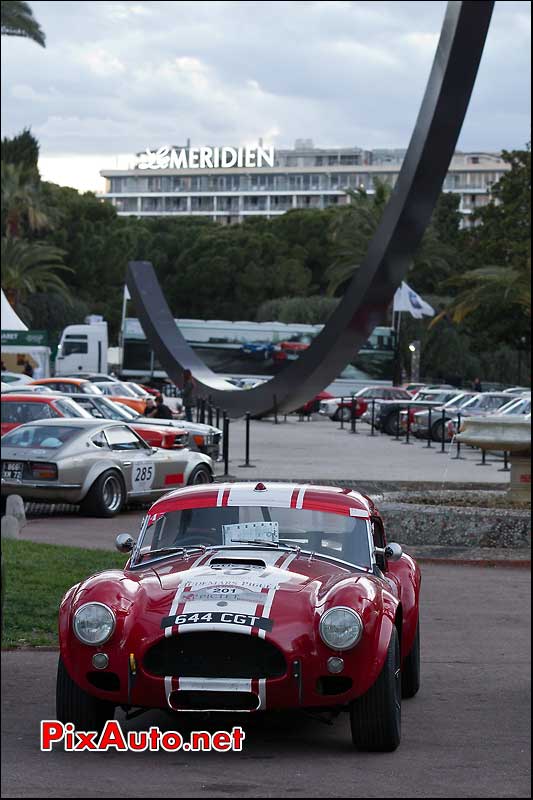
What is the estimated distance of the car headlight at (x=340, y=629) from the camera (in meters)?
6.19

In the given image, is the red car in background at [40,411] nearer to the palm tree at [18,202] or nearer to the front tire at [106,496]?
the front tire at [106,496]

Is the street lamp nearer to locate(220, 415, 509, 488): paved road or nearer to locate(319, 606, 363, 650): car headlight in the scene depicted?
locate(220, 415, 509, 488): paved road

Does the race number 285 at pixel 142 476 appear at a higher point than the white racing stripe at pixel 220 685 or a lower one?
lower

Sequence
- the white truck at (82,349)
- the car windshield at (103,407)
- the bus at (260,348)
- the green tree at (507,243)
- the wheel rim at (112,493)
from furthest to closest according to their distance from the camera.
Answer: the white truck at (82,349) → the bus at (260,348) → the green tree at (507,243) → the car windshield at (103,407) → the wheel rim at (112,493)

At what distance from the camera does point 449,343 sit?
72312 millimetres

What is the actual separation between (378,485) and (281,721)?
13.9m

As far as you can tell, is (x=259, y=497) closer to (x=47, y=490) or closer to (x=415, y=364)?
(x=47, y=490)

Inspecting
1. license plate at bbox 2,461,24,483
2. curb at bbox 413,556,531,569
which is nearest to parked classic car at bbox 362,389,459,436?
license plate at bbox 2,461,24,483

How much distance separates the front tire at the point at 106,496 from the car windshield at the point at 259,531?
32.9 ft

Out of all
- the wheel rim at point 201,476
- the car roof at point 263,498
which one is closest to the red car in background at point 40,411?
the wheel rim at point 201,476

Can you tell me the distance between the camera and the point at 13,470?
17609 mm

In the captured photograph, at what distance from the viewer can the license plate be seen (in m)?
17.5

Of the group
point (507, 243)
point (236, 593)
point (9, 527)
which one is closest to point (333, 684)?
point (236, 593)

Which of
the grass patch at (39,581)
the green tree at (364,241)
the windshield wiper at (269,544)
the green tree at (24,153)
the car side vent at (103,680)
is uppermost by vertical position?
the green tree at (24,153)
